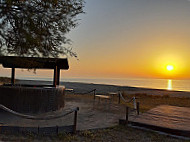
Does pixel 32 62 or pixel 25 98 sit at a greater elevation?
pixel 32 62

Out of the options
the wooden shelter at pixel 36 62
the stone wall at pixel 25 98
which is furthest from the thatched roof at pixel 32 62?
the stone wall at pixel 25 98

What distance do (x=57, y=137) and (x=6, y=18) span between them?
5484 mm

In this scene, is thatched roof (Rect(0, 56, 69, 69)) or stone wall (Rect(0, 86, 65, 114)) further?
thatched roof (Rect(0, 56, 69, 69))

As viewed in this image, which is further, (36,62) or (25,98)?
(36,62)

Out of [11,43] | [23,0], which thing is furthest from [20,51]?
[23,0]

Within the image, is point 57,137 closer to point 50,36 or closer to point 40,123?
point 40,123

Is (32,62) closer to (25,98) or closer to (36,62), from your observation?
(36,62)

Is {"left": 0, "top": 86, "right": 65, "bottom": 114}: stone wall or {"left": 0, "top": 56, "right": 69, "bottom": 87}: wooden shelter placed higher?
{"left": 0, "top": 56, "right": 69, "bottom": 87}: wooden shelter

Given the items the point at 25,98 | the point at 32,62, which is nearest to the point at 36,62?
the point at 32,62

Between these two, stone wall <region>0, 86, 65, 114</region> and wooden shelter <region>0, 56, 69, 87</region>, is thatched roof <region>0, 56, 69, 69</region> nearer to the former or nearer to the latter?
wooden shelter <region>0, 56, 69, 87</region>

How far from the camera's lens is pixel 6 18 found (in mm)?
7781

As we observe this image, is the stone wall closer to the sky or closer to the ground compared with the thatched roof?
closer to the ground

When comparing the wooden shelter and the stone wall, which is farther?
the wooden shelter

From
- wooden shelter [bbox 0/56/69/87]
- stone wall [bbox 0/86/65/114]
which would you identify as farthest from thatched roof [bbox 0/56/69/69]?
stone wall [bbox 0/86/65/114]
